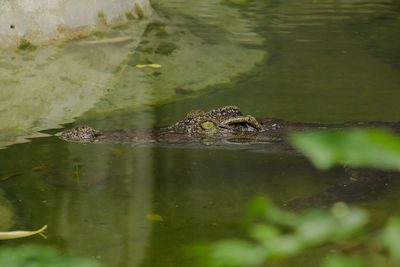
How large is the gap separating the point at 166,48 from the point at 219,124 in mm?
3361

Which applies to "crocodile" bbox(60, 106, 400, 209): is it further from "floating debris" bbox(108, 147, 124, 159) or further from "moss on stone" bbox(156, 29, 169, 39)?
"moss on stone" bbox(156, 29, 169, 39)

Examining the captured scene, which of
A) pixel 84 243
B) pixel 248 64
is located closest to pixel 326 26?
pixel 248 64

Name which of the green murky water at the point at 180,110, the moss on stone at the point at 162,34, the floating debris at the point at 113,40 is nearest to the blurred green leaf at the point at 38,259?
the green murky water at the point at 180,110

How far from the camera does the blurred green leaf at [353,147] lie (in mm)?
442

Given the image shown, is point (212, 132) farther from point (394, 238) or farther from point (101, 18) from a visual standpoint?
point (101, 18)

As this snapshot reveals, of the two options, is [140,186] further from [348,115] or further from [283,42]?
[283,42]

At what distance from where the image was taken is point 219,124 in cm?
412

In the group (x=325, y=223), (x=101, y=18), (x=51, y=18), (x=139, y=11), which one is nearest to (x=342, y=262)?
(x=325, y=223)

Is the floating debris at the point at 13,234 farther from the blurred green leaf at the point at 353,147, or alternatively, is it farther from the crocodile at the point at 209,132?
the blurred green leaf at the point at 353,147

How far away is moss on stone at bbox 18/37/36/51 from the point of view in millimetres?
6992

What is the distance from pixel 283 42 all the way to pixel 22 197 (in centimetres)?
498

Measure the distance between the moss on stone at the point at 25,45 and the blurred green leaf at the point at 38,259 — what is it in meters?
6.70

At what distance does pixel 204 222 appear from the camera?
3.03 meters

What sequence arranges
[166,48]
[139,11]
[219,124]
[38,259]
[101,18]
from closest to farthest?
[38,259], [219,124], [166,48], [101,18], [139,11]
